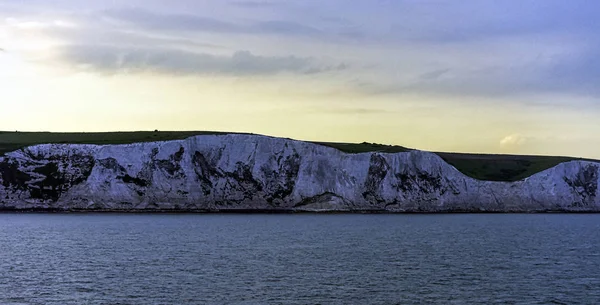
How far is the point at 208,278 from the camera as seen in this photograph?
1319 inches

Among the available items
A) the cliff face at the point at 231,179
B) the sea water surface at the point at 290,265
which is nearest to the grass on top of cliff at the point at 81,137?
the cliff face at the point at 231,179

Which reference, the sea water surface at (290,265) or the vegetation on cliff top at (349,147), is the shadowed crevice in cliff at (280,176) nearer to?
the vegetation on cliff top at (349,147)

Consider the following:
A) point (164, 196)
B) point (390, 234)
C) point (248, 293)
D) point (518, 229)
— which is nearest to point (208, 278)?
point (248, 293)

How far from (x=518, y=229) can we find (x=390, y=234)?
56.8ft

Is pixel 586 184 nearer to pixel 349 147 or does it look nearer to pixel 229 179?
pixel 349 147

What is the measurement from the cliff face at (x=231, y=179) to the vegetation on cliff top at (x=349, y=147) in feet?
12.7

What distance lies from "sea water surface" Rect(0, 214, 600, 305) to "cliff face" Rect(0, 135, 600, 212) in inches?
680

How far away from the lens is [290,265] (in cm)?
3850

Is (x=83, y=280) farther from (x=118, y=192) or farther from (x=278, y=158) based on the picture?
(x=278, y=158)

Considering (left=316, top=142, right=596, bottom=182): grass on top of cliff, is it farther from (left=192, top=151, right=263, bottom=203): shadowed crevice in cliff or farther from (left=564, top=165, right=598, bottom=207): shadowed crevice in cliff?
(left=192, top=151, right=263, bottom=203): shadowed crevice in cliff

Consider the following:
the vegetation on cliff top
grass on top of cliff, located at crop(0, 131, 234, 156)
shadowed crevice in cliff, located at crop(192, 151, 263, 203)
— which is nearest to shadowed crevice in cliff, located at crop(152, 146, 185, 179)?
shadowed crevice in cliff, located at crop(192, 151, 263, 203)

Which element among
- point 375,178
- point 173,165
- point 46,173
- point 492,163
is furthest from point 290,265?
point 492,163

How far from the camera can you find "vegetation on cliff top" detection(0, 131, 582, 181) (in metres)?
93.2

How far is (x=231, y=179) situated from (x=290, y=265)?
49086 mm
